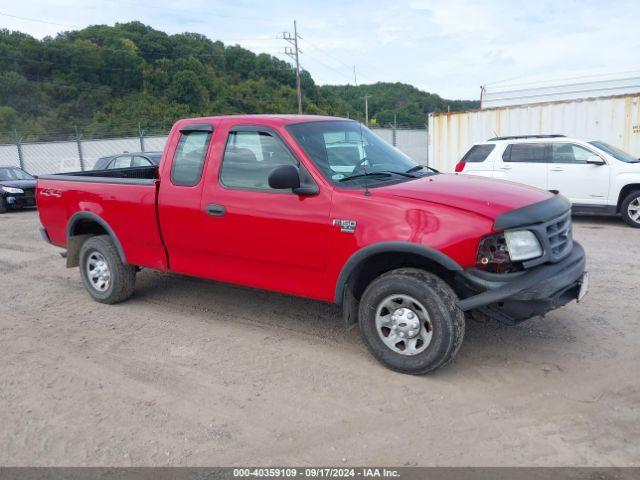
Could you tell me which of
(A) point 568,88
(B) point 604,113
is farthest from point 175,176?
(A) point 568,88

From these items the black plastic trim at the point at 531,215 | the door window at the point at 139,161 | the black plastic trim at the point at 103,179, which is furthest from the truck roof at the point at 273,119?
the door window at the point at 139,161

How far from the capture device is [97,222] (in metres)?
5.92

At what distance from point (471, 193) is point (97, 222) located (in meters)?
3.97

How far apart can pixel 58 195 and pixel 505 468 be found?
5423 mm

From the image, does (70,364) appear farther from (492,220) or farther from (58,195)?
(492,220)

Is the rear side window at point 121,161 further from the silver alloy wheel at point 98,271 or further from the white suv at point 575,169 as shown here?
the silver alloy wheel at point 98,271

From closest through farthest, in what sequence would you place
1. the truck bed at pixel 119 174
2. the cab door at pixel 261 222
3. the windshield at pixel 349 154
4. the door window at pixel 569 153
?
the cab door at pixel 261 222, the windshield at pixel 349 154, the truck bed at pixel 119 174, the door window at pixel 569 153

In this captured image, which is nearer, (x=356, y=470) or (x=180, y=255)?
(x=356, y=470)

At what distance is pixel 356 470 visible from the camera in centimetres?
299

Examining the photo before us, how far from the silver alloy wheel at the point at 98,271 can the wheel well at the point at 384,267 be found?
9.84 ft

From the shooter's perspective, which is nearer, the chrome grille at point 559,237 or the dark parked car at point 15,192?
the chrome grille at point 559,237

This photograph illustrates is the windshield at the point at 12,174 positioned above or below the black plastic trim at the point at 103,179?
below

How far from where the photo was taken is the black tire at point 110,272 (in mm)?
5836

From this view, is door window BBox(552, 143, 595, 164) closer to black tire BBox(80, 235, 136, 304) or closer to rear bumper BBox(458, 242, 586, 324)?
rear bumper BBox(458, 242, 586, 324)
